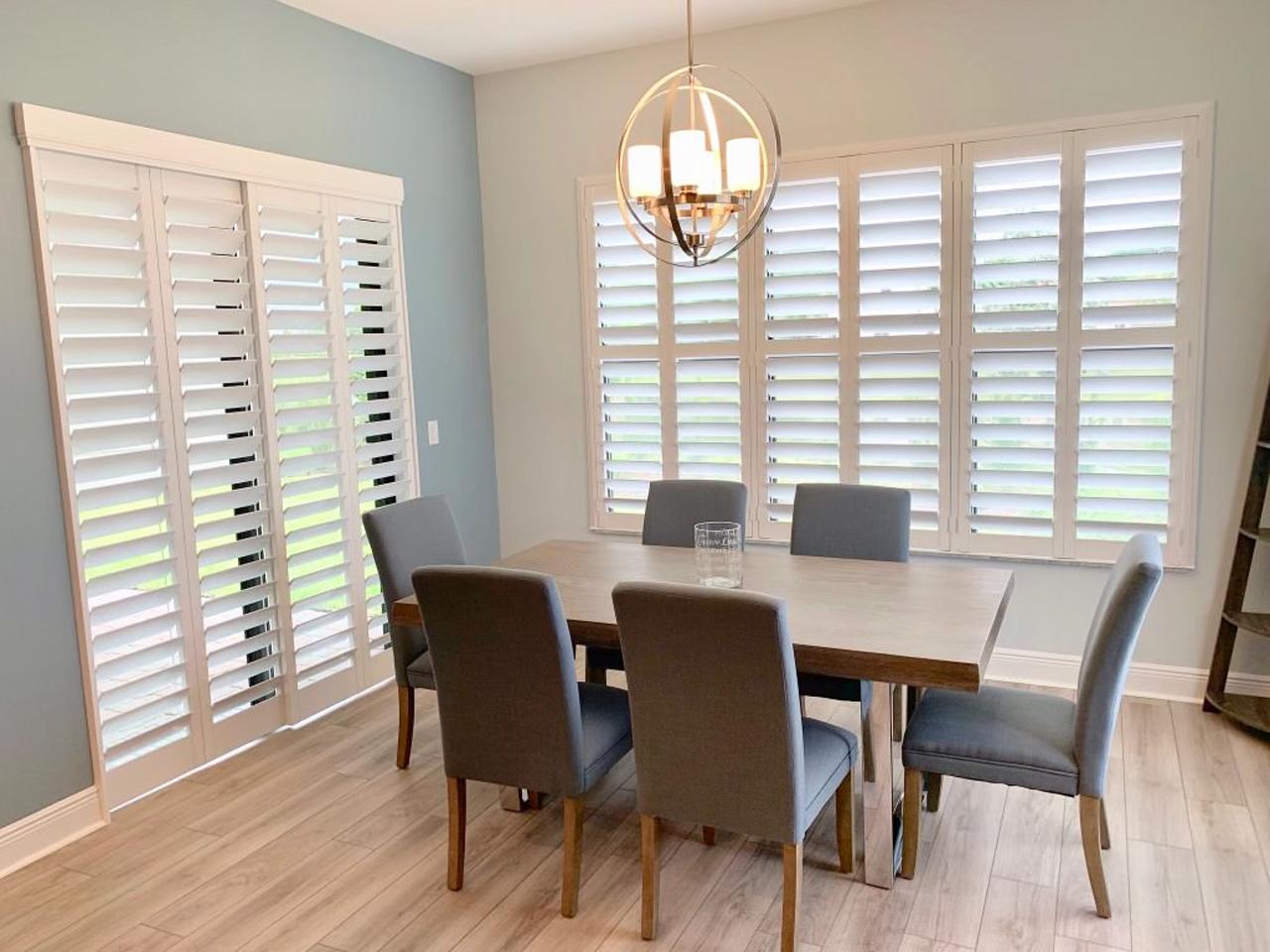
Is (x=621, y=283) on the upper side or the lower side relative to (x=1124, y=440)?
upper

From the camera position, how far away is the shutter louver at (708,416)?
4410 millimetres

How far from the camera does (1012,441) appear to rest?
153 inches

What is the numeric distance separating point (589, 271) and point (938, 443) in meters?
1.78

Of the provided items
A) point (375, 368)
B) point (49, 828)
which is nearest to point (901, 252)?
point (375, 368)

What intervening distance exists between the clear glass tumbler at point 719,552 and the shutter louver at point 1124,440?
1.72m

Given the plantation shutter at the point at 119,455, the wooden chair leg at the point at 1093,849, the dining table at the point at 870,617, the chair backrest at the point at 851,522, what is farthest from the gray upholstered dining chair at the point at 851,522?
the plantation shutter at the point at 119,455

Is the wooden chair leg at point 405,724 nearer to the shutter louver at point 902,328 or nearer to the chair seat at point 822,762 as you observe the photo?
the chair seat at point 822,762

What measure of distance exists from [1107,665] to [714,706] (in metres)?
0.93

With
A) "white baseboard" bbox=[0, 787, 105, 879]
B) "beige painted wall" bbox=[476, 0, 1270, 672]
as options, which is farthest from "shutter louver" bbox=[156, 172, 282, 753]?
"beige painted wall" bbox=[476, 0, 1270, 672]

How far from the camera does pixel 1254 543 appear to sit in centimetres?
353

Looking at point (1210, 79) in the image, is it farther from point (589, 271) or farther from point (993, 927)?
point (993, 927)

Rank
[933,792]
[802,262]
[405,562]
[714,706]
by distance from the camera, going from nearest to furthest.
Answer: [714,706]
[933,792]
[405,562]
[802,262]

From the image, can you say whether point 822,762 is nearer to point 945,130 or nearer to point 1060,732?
point 1060,732

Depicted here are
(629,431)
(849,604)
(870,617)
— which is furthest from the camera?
(629,431)
